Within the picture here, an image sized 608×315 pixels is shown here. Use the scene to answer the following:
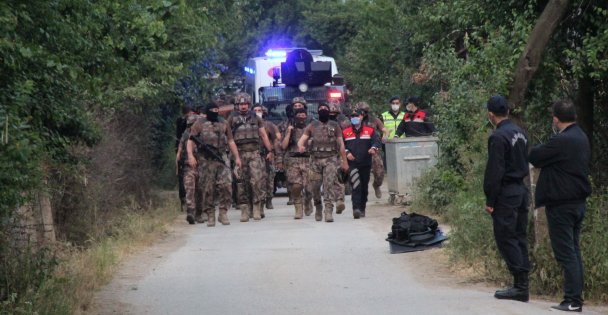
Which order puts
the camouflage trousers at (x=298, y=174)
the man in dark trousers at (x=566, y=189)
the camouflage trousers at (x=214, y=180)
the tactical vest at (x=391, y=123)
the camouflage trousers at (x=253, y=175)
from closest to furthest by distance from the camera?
the man in dark trousers at (x=566, y=189) < the camouflage trousers at (x=214, y=180) < the camouflage trousers at (x=253, y=175) < the camouflage trousers at (x=298, y=174) < the tactical vest at (x=391, y=123)

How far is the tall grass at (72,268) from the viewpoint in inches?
366

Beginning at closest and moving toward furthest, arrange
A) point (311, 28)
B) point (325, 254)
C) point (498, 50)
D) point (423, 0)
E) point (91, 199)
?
point (498, 50) → point (325, 254) → point (91, 199) → point (423, 0) → point (311, 28)

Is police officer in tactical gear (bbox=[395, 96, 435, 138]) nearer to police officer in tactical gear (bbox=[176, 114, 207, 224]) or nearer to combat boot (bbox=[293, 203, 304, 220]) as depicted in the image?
combat boot (bbox=[293, 203, 304, 220])

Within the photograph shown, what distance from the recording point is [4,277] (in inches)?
377

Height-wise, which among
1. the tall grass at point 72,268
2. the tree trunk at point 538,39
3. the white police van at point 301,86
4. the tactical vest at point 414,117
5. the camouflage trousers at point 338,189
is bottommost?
the tall grass at point 72,268

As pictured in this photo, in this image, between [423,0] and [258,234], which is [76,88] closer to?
[258,234]

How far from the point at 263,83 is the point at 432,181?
10176 millimetres

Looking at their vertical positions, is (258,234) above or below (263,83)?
below

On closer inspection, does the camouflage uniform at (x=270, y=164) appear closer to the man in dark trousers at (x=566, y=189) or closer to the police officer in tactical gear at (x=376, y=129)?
the police officer in tactical gear at (x=376, y=129)

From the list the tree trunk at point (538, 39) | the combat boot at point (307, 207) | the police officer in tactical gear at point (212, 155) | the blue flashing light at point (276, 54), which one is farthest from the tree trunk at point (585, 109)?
the blue flashing light at point (276, 54)

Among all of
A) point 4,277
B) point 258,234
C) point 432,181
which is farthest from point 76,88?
point 432,181

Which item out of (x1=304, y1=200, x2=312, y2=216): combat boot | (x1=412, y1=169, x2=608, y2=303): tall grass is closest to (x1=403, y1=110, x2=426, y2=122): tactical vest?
(x1=304, y1=200, x2=312, y2=216): combat boot

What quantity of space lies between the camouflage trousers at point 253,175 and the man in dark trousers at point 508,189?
919 cm

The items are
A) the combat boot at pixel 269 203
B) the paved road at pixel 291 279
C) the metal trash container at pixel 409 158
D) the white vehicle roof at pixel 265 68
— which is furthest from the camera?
the white vehicle roof at pixel 265 68
